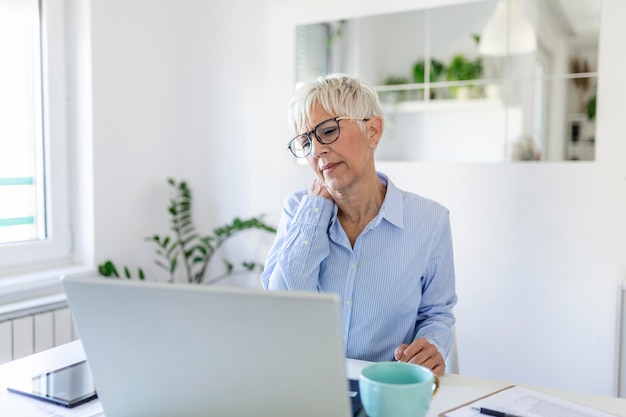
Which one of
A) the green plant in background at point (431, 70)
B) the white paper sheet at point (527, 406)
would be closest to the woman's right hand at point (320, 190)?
the white paper sheet at point (527, 406)

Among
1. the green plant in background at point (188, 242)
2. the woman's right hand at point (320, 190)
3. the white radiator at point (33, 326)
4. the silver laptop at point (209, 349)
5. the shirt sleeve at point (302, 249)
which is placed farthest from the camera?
the green plant in background at point (188, 242)

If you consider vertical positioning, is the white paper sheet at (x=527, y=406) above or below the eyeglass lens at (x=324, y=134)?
below

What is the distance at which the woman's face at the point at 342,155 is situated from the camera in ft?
4.95

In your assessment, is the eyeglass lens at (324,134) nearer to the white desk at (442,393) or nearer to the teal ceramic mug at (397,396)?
the white desk at (442,393)

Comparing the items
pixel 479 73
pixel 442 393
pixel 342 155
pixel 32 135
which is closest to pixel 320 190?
pixel 342 155

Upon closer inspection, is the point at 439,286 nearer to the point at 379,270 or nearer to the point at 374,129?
the point at 379,270

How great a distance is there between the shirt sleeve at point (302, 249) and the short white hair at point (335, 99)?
207 mm

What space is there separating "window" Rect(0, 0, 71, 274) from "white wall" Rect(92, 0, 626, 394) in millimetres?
159

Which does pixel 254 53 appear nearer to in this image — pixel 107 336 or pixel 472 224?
pixel 472 224

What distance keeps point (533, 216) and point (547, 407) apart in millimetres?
1360

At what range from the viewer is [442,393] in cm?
113

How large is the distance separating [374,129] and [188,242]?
1.71m

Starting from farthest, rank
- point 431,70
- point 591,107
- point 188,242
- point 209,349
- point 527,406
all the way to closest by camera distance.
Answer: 1. point 188,242
2. point 431,70
3. point 591,107
4. point 527,406
5. point 209,349

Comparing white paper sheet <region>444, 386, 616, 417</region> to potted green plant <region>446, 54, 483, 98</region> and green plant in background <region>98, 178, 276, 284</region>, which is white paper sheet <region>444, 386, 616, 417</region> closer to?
potted green plant <region>446, 54, 483, 98</region>
